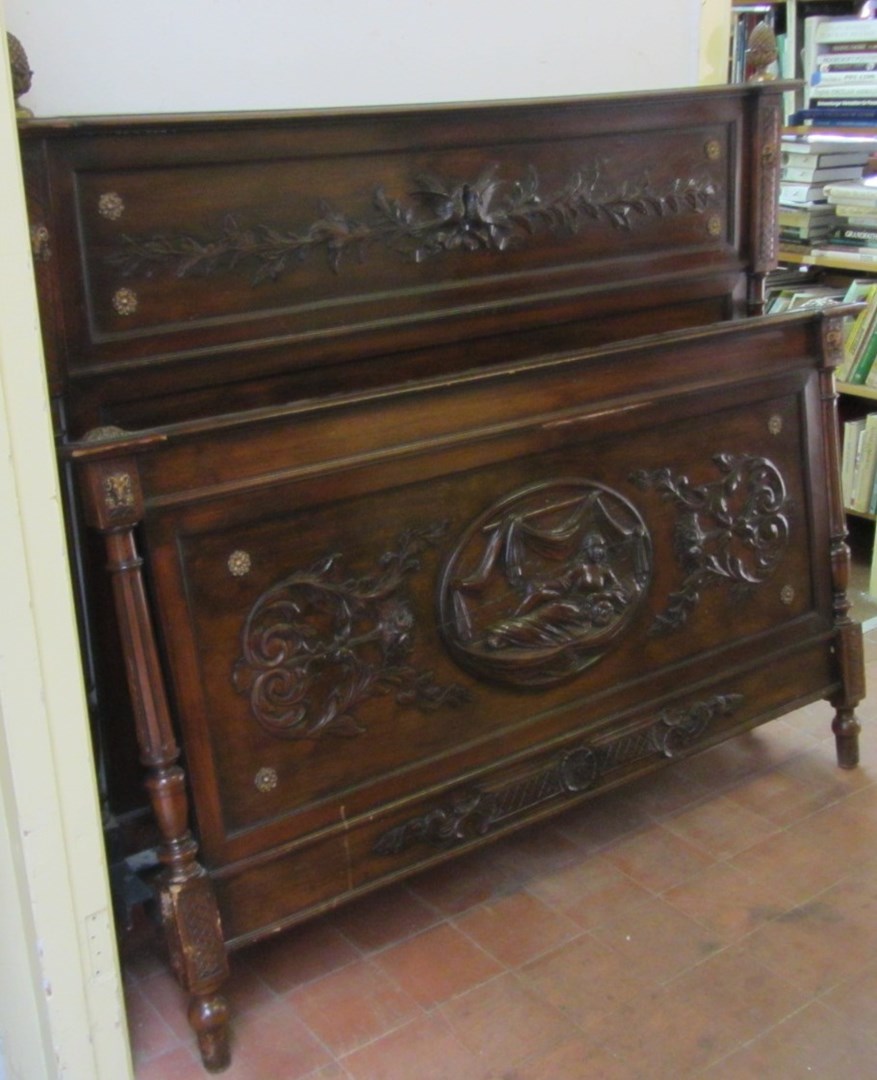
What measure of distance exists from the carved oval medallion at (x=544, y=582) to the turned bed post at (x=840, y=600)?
1.46 feet

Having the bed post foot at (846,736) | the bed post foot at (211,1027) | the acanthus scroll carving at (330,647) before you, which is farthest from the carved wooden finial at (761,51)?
the bed post foot at (211,1027)

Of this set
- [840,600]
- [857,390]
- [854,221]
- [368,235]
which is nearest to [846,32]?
[854,221]

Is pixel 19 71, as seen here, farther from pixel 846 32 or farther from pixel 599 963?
pixel 846 32

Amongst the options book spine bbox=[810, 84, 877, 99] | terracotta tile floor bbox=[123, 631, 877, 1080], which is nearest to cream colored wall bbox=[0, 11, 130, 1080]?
terracotta tile floor bbox=[123, 631, 877, 1080]

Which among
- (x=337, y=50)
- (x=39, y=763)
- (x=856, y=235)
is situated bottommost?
(x=39, y=763)

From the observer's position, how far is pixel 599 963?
1.88 m

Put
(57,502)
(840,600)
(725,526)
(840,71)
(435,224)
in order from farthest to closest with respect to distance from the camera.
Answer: (840,71) < (840,600) < (725,526) < (435,224) < (57,502)

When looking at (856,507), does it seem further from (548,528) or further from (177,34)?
(177,34)

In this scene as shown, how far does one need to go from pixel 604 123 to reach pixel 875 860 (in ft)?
4.12

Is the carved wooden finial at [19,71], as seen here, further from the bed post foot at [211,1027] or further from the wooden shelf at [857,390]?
the wooden shelf at [857,390]

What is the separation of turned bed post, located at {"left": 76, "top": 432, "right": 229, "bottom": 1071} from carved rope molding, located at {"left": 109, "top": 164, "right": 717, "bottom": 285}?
0.95ft

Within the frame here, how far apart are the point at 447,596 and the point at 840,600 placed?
87 cm

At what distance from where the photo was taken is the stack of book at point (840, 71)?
3.38 meters

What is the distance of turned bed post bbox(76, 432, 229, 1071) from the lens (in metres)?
1.50
